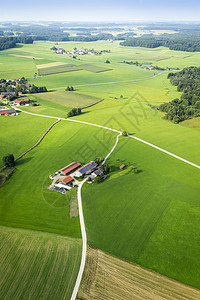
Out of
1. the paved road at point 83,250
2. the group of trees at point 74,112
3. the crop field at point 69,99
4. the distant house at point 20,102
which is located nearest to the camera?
the paved road at point 83,250

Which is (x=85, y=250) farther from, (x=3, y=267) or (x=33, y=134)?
(x=33, y=134)

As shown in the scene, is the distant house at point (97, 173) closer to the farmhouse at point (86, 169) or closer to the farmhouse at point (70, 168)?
the farmhouse at point (86, 169)

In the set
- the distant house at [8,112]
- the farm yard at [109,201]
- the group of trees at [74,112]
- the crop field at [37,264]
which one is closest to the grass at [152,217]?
the farm yard at [109,201]

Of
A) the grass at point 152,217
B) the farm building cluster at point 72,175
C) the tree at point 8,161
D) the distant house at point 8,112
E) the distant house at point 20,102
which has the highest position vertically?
the distant house at point 20,102

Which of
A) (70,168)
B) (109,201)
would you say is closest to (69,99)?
(70,168)

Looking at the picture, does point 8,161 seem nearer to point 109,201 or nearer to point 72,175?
point 72,175

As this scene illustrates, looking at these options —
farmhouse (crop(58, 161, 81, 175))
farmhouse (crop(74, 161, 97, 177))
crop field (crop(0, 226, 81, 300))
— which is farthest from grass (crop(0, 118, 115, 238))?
farmhouse (crop(74, 161, 97, 177))

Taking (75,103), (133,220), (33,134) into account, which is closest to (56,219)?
(133,220)
